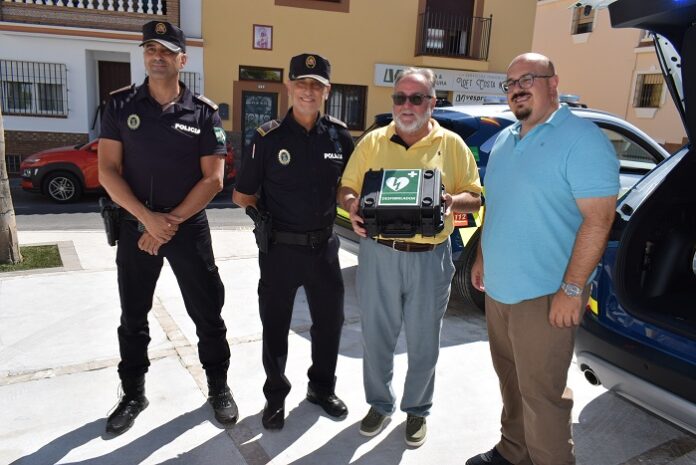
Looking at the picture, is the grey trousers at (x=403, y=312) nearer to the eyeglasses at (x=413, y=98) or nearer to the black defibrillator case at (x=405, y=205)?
the black defibrillator case at (x=405, y=205)

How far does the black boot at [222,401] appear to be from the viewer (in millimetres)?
2832

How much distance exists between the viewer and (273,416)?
9.26 ft

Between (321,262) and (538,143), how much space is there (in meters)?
1.23

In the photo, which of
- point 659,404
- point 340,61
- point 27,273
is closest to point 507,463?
point 659,404

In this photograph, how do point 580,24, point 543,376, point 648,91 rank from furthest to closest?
1. point 580,24
2. point 648,91
3. point 543,376

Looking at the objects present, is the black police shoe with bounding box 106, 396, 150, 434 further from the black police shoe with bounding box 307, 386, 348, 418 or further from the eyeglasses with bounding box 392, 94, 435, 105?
the eyeglasses with bounding box 392, 94, 435, 105

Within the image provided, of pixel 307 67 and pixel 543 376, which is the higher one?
pixel 307 67

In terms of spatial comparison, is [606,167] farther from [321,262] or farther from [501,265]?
[321,262]

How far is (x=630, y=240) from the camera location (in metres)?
2.46

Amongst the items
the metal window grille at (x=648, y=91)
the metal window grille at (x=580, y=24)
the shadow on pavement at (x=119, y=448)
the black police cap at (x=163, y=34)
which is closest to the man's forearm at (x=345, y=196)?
the black police cap at (x=163, y=34)

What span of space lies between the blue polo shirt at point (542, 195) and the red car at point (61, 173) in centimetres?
804

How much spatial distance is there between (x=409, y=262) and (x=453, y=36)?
15742mm

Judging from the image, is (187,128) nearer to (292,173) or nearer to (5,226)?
(292,173)

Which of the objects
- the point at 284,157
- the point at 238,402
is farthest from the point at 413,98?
the point at 238,402
